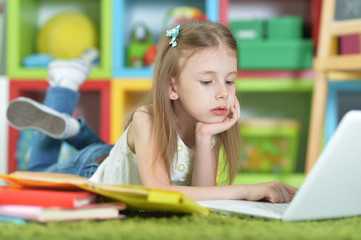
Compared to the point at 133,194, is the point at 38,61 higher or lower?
higher

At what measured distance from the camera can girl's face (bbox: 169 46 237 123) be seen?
98cm

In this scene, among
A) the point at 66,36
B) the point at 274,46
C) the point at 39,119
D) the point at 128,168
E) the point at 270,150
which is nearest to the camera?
the point at 128,168

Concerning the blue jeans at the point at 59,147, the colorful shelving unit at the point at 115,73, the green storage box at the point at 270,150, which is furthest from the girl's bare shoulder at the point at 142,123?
the green storage box at the point at 270,150

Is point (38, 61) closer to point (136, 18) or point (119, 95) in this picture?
point (119, 95)

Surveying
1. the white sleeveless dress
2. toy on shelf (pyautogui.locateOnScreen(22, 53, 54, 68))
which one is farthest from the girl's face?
toy on shelf (pyautogui.locateOnScreen(22, 53, 54, 68))

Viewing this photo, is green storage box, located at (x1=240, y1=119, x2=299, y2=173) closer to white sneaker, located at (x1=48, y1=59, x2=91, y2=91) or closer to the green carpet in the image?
white sneaker, located at (x1=48, y1=59, x2=91, y2=91)

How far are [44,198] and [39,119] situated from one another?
927 mm

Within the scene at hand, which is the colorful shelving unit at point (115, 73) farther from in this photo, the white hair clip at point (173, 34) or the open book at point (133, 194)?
the open book at point (133, 194)

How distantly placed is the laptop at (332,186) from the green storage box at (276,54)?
155cm

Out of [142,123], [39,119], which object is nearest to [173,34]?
[142,123]

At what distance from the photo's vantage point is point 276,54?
2121 millimetres

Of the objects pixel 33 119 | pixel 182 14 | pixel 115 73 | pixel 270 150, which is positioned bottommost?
pixel 270 150

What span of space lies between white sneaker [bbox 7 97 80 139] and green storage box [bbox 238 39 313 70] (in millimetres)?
980

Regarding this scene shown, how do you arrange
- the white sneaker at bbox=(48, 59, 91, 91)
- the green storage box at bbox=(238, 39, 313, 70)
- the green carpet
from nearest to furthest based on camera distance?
the green carpet → the white sneaker at bbox=(48, 59, 91, 91) → the green storage box at bbox=(238, 39, 313, 70)
